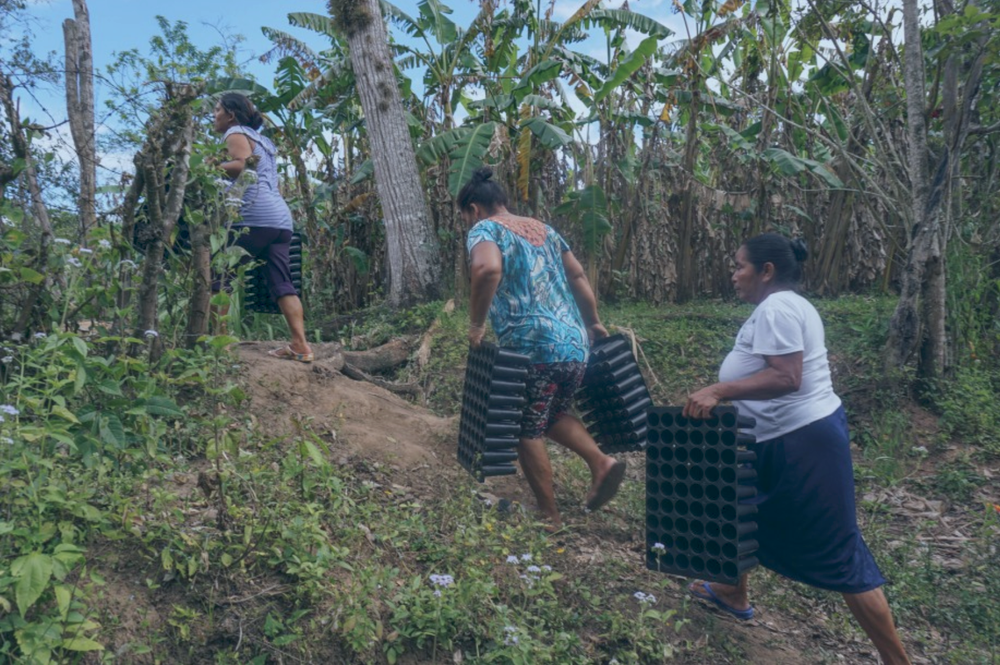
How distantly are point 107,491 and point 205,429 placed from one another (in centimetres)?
89

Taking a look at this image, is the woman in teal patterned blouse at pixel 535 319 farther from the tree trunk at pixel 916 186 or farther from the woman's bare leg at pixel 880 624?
the tree trunk at pixel 916 186

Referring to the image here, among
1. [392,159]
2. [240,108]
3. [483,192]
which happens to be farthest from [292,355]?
[392,159]

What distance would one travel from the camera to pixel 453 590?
138 inches

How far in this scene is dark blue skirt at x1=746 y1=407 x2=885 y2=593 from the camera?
3508 millimetres

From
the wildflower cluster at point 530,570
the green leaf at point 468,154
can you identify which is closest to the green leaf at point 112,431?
the wildflower cluster at point 530,570

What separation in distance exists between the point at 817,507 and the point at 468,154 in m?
6.16

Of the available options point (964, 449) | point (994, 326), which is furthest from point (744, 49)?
point (964, 449)

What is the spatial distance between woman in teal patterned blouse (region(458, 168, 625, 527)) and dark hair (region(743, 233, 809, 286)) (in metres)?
1.16

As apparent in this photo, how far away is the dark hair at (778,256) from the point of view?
12.4ft

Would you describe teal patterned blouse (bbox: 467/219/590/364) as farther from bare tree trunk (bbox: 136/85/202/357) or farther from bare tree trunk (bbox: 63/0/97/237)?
bare tree trunk (bbox: 63/0/97/237)

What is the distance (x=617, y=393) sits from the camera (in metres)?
4.84

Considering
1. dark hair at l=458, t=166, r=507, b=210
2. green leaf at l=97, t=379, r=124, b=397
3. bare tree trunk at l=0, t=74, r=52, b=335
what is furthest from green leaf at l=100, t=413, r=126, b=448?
dark hair at l=458, t=166, r=507, b=210

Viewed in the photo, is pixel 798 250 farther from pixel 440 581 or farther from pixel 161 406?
pixel 161 406

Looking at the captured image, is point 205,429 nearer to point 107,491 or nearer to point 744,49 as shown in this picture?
point 107,491
